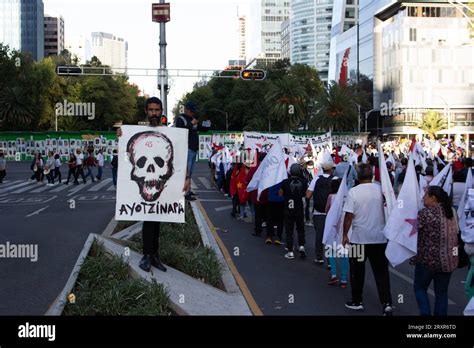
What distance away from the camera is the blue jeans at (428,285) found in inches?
260

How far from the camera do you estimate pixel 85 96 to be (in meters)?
78.9

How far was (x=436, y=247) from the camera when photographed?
258 inches

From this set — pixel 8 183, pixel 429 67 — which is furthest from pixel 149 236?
pixel 429 67

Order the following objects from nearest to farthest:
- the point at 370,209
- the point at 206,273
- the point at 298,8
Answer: the point at 370,209, the point at 206,273, the point at 298,8

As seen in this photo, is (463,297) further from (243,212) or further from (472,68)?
(472,68)

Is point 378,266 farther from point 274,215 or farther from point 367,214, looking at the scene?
→ point 274,215

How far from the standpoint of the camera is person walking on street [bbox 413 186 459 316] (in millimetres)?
6527

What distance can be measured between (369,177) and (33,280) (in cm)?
486

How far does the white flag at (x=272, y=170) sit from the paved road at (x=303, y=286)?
1.31 m

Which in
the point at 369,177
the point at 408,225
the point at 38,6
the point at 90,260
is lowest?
the point at 90,260

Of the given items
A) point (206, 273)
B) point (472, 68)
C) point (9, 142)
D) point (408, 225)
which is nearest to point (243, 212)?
point (206, 273)

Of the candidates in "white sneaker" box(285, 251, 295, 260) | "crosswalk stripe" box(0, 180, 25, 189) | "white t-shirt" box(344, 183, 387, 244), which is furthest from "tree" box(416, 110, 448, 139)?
"white t-shirt" box(344, 183, 387, 244)

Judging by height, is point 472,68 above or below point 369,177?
above

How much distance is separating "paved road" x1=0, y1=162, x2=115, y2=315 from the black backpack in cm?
423
